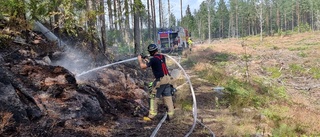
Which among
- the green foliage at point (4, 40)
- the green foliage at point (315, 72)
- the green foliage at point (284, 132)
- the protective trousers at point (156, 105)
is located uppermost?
the green foliage at point (4, 40)

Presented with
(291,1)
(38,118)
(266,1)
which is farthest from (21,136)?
(291,1)

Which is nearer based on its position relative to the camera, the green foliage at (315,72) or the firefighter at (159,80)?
the firefighter at (159,80)

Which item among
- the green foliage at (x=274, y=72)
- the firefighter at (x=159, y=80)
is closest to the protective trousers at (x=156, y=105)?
the firefighter at (x=159, y=80)

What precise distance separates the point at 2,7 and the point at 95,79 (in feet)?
11.2

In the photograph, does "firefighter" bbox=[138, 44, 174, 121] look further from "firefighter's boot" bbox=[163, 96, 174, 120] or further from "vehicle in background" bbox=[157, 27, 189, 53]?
"vehicle in background" bbox=[157, 27, 189, 53]

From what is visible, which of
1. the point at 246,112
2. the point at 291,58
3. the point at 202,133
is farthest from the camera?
the point at 291,58

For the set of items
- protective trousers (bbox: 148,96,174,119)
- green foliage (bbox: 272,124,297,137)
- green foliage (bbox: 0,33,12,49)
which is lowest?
green foliage (bbox: 272,124,297,137)

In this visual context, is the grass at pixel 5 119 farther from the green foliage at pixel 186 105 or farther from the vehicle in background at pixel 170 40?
the vehicle in background at pixel 170 40

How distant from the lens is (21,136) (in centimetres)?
446

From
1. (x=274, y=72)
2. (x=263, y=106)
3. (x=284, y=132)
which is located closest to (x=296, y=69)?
(x=274, y=72)

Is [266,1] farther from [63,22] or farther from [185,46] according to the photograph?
[63,22]

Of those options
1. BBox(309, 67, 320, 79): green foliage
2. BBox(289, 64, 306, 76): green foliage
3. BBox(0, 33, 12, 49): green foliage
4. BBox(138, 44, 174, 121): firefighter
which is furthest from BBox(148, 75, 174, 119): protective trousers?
BBox(289, 64, 306, 76): green foliage

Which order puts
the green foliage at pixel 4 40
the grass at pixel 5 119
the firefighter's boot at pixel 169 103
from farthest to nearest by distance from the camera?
1. the firefighter's boot at pixel 169 103
2. the green foliage at pixel 4 40
3. the grass at pixel 5 119

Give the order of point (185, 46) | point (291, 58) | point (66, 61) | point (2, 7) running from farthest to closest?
1. point (185, 46)
2. point (291, 58)
3. point (66, 61)
4. point (2, 7)
